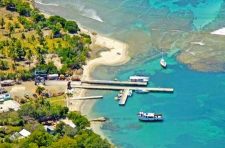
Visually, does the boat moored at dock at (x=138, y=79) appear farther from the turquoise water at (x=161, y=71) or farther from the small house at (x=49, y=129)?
the small house at (x=49, y=129)

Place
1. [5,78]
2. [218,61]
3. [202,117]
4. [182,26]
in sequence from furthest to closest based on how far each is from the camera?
1. [182,26]
2. [218,61]
3. [5,78]
4. [202,117]

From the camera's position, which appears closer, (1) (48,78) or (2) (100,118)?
(2) (100,118)

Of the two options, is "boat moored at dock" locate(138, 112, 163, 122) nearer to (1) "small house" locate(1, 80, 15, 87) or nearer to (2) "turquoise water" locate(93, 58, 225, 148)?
(2) "turquoise water" locate(93, 58, 225, 148)

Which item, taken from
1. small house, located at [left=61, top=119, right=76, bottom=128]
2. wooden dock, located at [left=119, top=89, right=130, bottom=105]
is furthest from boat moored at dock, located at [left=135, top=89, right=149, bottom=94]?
small house, located at [left=61, top=119, right=76, bottom=128]

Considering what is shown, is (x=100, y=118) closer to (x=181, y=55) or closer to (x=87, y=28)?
(x=181, y=55)

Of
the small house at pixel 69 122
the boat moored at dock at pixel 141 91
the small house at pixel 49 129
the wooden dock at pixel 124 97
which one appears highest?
the boat moored at dock at pixel 141 91

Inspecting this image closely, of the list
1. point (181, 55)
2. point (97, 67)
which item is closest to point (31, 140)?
point (97, 67)

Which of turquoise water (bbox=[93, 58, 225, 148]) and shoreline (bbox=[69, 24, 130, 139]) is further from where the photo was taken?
shoreline (bbox=[69, 24, 130, 139])

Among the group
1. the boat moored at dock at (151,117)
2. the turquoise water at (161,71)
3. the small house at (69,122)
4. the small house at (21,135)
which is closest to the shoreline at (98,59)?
the turquoise water at (161,71)
